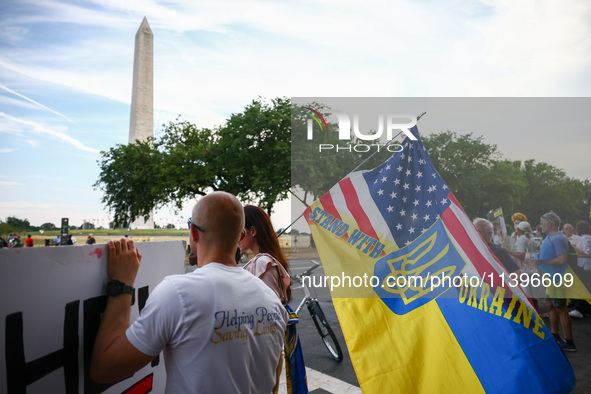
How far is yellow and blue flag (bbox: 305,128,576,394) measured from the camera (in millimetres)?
2846

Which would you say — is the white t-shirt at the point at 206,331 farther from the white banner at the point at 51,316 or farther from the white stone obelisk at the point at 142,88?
the white stone obelisk at the point at 142,88

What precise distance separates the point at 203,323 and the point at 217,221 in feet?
1.38

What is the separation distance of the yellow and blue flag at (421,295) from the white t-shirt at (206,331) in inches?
63.3

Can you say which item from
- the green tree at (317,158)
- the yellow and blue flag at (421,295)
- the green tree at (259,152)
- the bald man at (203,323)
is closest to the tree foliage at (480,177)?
the green tree at (317,158)

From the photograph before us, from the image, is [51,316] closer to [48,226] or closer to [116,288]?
[116,288]

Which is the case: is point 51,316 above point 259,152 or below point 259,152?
below

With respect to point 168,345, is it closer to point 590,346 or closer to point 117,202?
point 590,346

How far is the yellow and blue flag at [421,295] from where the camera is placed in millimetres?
2846

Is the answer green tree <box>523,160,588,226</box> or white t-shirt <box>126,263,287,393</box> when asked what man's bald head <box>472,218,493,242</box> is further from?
green tree <box>523,160,588,226</box>

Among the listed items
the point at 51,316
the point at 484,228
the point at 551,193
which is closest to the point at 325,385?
the point at 51,316

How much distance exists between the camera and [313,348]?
258 inches

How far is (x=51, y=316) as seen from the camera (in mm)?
1436

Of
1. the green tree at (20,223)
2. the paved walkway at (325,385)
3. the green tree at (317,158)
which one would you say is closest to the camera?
the paved walkway at (325,385)

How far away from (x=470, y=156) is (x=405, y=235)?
32.2 meters
